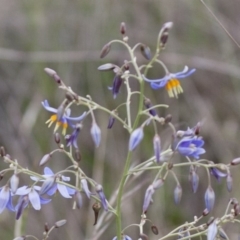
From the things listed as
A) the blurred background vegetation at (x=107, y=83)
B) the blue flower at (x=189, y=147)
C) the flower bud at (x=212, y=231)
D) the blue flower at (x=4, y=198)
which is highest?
the blue flower at (x=189, y=147)

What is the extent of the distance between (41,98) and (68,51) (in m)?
0.45

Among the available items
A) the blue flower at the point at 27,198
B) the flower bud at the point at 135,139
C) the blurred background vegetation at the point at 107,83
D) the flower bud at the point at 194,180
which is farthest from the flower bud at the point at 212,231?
the blurred background vegetation at the point at 107,83

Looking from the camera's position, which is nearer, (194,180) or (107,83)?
(194,180)

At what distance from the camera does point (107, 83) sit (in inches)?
160

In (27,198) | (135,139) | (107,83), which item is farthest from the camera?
(107,83)

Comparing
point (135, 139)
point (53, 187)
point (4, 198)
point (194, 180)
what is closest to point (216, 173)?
point (194, 180)

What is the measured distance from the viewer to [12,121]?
168 inches

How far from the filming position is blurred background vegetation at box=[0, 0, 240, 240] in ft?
12.6

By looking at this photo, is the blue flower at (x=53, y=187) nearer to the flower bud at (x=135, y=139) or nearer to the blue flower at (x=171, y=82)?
the flower bud at (x=135, y=139)

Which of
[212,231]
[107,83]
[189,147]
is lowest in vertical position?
[107,83]

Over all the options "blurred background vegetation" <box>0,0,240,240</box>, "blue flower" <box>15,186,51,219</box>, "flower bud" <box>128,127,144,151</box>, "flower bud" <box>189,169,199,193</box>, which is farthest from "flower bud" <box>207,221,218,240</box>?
"blurred background vegetation" <box>0,0,240,240</box>

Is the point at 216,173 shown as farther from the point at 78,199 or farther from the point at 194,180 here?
the point at 78,199

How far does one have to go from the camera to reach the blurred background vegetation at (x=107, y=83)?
385 centimetres

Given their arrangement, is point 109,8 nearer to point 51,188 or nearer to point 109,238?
point 109,238
